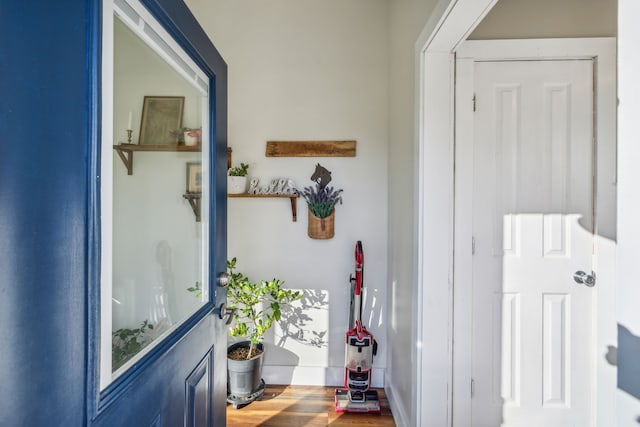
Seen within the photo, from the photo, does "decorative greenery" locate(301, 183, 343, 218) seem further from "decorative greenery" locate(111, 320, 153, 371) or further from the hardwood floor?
"decorative greenery" locate(111, 320, 153, 371)

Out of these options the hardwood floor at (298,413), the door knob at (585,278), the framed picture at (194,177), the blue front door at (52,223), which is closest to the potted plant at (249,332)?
the hardwood floor at (298,413)

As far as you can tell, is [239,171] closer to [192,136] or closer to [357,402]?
[192,136]

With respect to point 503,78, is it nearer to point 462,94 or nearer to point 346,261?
point 462,94

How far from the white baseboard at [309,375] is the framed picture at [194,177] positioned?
5.39 feet

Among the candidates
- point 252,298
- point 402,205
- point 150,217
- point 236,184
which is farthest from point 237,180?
point 150,217

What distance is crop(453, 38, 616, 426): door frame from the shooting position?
1.57 metres

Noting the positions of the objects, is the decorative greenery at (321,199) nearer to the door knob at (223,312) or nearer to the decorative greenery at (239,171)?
the decorative greenery at (239,171)

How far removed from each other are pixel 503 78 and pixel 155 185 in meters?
1.79

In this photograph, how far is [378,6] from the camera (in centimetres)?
223

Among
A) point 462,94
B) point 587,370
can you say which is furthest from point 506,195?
point 587,370

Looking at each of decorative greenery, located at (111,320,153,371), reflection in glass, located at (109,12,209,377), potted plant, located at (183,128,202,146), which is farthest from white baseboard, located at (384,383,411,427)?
potted plant, located at (183,128,202,146)

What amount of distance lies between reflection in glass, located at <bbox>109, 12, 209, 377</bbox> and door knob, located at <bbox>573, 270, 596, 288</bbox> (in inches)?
74.9

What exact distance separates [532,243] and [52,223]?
6.56 ft

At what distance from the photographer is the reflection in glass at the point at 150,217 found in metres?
0.75
